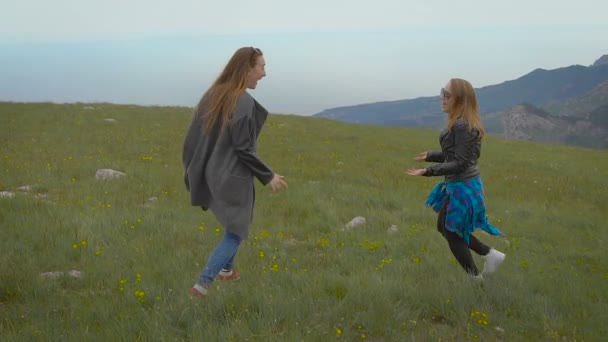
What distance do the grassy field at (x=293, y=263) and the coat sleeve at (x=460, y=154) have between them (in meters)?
1.16

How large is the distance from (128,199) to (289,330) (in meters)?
5.95

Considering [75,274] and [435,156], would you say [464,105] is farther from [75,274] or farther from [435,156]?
[75,274]

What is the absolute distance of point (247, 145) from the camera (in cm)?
457

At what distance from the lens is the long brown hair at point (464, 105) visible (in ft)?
17.4

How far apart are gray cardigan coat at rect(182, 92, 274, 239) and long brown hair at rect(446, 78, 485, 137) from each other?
6.55 feet

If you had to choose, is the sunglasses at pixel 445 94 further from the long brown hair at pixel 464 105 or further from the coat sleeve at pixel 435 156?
the coat sleeve at pixel 435 156

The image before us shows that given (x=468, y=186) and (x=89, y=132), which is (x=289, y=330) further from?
(x=89, y=132)

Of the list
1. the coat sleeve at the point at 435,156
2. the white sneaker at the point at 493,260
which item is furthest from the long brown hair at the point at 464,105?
the white sneaker at the point at 493,260

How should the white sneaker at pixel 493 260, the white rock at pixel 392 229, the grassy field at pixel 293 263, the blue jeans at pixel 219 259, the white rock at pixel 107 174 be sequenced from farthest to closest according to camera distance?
the white rock at pixel 107 174
the white rock at pixel 392 229
the white sneaker at pixel 493 260
the blue jeans at pixel 219 259
the grassy field at pixel 293 263

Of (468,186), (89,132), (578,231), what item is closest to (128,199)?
(468,186)

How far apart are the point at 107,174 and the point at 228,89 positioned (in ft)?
24.9

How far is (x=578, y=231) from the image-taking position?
30.6 ft

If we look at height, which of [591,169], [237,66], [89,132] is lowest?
[591,169]

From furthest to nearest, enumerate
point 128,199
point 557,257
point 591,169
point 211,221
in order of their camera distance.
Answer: point 591,169 → point 128,199 → point 211,221 → point 557,257
